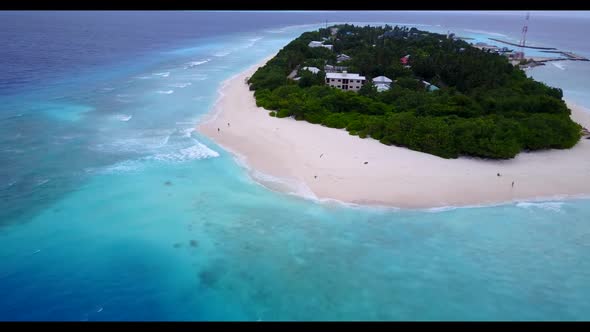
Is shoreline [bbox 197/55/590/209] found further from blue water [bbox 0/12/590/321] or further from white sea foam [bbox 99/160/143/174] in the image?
white sea foam [bbox 99/160/143/174]

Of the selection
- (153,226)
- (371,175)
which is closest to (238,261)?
(153,226)

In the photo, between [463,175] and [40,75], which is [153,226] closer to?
[463,175]

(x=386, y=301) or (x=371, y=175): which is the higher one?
(x=371, y=175)

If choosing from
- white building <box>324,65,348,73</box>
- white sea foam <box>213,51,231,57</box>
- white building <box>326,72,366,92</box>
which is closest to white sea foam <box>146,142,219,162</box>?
white building <box>326,72,366,92</box>

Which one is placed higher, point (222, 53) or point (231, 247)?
point (222, 53)

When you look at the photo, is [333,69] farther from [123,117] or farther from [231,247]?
[231,247]

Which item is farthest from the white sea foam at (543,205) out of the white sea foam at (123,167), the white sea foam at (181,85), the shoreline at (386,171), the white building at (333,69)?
the white sea foam at (181,85)

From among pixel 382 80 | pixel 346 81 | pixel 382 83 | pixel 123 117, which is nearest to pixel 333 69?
pixel 346 81
